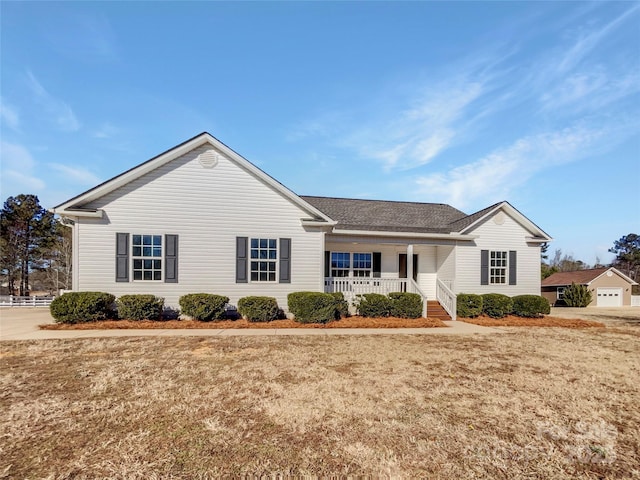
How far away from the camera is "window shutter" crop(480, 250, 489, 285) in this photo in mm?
15625

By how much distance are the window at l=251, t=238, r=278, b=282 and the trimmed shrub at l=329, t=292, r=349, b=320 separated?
95.1 inches

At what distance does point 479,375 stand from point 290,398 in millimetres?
3463

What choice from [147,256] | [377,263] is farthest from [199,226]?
[377,263]

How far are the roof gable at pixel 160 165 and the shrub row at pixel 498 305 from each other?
257 inches

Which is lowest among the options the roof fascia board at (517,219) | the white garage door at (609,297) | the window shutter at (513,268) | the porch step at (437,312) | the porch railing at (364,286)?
the white garage door at (609,297)

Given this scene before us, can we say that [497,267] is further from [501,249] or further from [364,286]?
[364,286]

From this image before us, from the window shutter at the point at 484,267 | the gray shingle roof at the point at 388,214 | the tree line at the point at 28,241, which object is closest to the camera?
the gray shingle roof at the point at 388,214

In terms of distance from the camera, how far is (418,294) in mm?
13430

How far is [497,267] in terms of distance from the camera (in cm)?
1600

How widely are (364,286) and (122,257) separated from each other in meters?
8.90

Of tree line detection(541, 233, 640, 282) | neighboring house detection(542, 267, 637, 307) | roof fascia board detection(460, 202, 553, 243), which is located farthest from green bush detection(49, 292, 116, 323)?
tree line detection(541, 233, 640, 282)

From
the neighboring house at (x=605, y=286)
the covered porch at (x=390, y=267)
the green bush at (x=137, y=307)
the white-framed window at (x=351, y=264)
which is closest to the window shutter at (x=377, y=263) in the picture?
the covered porch at (x=390, y=267)

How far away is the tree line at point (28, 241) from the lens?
99.5 feet

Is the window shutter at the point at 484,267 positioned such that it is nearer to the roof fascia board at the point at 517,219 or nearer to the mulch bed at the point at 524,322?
the roof fascia board at the point at 517,219
